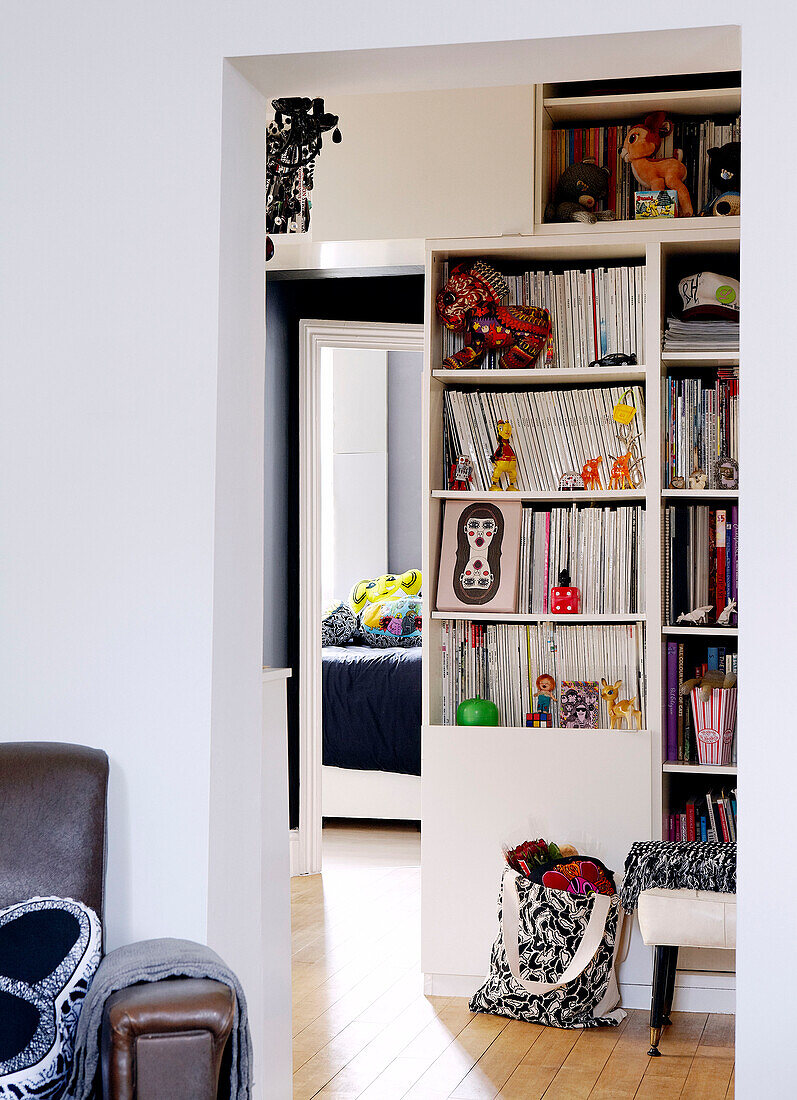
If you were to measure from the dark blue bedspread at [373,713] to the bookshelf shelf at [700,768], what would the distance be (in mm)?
2119

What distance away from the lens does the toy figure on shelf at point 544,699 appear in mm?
3793

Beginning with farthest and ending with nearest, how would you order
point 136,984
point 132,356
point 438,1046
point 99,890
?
point 438,1046 < point 132,356 < point 99,890 < point 136,984

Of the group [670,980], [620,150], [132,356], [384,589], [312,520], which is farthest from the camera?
[384,589]

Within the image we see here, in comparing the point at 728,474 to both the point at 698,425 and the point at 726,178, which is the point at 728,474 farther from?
the point at 726,178

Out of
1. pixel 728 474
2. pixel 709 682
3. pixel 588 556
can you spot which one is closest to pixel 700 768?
pixel 709 682

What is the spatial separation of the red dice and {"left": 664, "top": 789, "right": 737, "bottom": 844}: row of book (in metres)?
0.69

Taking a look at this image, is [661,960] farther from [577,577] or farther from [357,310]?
[357,310]

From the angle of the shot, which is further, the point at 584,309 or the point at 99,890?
the point at 584,309

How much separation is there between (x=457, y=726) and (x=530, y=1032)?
874 millimetres

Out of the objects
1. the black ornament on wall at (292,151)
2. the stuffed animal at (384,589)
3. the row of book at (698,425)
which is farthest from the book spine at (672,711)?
the stuffed animal at (384,589)

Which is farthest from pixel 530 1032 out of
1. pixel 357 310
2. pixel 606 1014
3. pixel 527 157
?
pixel 357 310

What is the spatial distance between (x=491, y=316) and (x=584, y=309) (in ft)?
1.00

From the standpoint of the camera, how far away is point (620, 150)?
3891mm

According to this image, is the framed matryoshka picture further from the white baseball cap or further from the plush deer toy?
the plush deer toy
